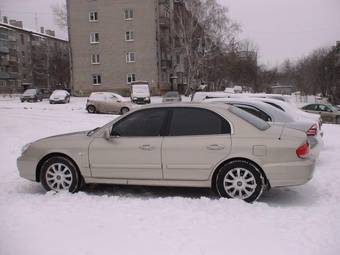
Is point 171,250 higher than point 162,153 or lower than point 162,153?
lower

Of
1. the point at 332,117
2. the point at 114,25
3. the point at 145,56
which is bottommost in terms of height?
the point at 332,117

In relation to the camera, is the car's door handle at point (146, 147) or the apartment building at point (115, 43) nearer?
the car's door handle at point (146, 147)

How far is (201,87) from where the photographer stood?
176 ft

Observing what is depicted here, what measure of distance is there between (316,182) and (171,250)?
386cm

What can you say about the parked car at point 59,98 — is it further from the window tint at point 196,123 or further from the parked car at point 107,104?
the window tint at point 196,123

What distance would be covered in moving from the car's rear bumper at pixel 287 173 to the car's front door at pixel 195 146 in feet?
2.16

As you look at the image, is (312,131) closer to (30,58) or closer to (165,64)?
(165,64)

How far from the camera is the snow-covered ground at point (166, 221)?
4461 millimetres

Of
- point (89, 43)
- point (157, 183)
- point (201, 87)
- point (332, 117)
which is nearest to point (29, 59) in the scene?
point (89, 43)

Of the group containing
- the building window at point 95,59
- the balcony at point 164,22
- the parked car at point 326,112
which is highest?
the balcony at point 164,22

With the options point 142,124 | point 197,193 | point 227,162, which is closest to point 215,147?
point 227,162

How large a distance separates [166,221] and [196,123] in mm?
1704

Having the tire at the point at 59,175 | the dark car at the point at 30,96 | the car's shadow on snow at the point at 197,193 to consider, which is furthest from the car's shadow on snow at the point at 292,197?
the dark car at the point at 30,96

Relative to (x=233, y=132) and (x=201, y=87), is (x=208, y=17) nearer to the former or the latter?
(x=201, y=87)
